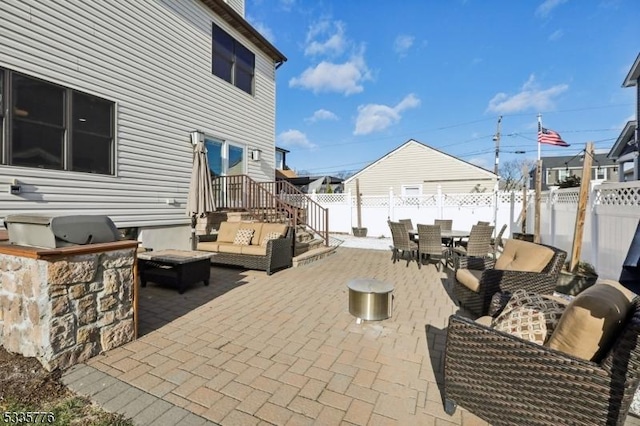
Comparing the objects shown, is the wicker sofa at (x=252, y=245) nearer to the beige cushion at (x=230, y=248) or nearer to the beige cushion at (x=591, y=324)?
the beige cushion at (x=230, y=248)

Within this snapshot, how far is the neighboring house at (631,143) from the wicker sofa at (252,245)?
1351 centimetres

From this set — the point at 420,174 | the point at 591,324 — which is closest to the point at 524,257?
the point at 591,324

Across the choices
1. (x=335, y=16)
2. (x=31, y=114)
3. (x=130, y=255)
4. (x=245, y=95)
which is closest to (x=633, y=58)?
(x=335, y=16)

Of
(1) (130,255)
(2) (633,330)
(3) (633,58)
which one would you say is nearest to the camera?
(2) (633,330)

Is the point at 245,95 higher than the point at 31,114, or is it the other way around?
the point at 245,95

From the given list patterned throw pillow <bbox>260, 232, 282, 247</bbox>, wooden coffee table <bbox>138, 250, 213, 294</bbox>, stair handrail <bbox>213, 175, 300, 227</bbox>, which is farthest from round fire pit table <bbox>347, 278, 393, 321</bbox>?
stair handrail <bbox>213, 175, 300, 227</bbox>

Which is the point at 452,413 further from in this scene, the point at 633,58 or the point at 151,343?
the point at 633,58

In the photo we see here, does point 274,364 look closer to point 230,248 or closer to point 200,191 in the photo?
point 230,248

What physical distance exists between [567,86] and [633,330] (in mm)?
19884

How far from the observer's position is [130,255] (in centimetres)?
288

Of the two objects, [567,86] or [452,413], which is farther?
[567,86]

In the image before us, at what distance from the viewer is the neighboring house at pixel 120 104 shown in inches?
180

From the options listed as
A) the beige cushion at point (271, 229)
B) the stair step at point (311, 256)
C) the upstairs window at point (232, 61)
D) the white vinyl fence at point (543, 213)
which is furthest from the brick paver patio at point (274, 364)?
the upstairs window at point (232, 61)

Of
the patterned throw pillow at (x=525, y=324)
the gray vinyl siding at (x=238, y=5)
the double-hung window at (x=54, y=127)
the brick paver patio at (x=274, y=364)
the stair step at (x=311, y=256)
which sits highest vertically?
the gray vinyl siding at (x=238, y=5)
